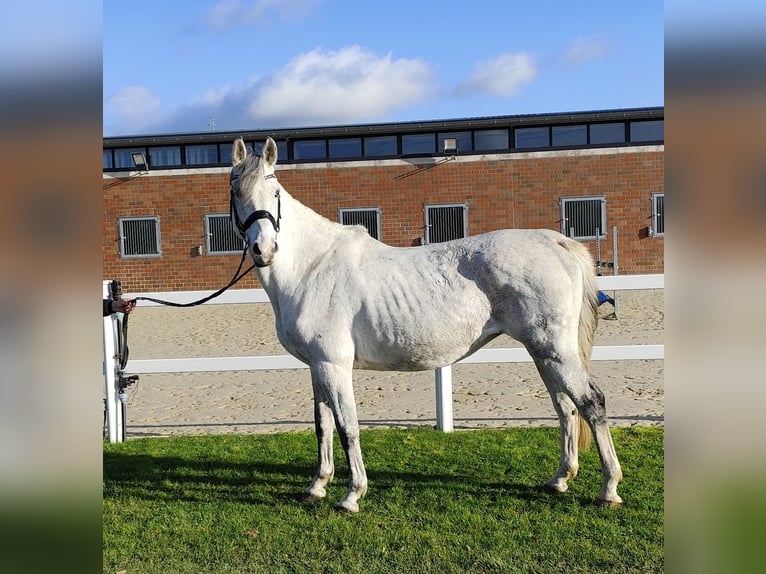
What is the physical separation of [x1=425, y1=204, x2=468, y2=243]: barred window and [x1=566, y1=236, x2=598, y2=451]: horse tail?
1646cm

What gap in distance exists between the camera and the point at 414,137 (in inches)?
883

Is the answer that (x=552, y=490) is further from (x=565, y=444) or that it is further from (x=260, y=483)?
(x=260, y=483)

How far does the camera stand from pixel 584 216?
2058 cm

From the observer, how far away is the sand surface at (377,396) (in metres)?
6.39

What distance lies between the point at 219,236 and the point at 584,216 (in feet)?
42.0

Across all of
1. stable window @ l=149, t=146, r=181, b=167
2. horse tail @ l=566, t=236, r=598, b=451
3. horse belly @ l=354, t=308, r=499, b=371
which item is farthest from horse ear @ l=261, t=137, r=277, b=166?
stable window @ l=149, t=146, r=181, b=167

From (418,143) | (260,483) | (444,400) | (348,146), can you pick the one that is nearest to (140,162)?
(348,146)

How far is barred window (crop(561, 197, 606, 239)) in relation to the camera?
67.0 ft

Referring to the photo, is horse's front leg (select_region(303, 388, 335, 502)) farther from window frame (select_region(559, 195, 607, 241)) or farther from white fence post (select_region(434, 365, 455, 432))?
window frame (select_region(559, 195, 607, 241))

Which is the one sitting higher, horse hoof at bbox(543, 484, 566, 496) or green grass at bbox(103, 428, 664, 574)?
horse hoof at bbox(543, 484, 566, 496)

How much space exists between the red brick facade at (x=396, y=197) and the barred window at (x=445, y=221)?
0.25m
